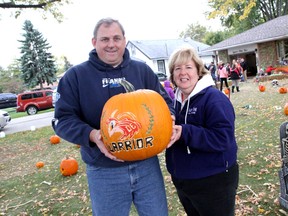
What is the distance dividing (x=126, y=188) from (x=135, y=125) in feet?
1.94

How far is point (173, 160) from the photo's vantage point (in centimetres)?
214

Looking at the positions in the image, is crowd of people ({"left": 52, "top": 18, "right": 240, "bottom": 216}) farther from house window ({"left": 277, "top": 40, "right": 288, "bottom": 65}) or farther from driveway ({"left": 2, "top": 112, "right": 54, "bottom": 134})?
house window ({"left": 277, "top": 40, "right": 288, "bottom": 65})

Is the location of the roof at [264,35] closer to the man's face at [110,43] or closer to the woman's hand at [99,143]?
the man's face at [110,43]

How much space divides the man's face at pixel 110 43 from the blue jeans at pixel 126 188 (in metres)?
0.82

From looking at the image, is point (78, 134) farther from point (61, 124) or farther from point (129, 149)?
point (129, 149)

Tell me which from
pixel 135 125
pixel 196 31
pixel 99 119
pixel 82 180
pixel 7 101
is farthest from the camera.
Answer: pixel 196 31

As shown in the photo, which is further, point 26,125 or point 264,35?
point 264,35

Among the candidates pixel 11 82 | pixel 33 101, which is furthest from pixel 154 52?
pixel 11 82

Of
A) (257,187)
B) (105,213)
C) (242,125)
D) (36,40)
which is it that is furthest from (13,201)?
(36,40)

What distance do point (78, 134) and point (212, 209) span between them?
1.16m

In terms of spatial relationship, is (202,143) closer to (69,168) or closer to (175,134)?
(175,134)

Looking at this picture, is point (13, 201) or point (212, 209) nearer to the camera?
point (212, 209)

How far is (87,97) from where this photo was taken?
1.97 metres

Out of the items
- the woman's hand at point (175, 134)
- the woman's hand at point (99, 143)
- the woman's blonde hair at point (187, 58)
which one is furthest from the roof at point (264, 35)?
the woman's hand at point (99, 143)
